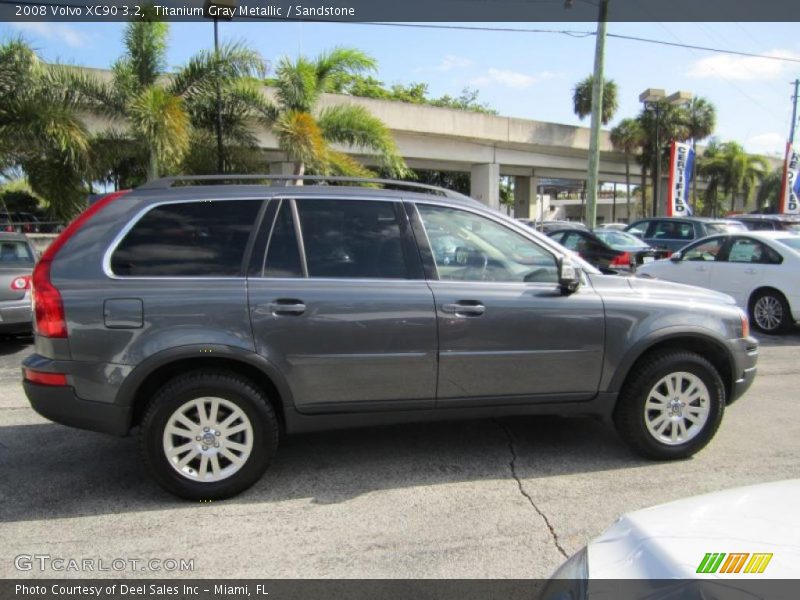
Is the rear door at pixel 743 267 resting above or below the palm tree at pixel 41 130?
below

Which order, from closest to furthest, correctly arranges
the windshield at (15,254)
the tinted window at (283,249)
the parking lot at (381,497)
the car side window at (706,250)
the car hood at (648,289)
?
the parking lot at (381,497)
the tinted window at (283,249)
the car hood at (648,289)
the windshield at (15,254)
the car side window at (706,250)

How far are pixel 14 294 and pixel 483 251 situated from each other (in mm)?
6408

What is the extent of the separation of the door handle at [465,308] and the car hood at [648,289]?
0.84 metres

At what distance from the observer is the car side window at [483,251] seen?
3.99 metres

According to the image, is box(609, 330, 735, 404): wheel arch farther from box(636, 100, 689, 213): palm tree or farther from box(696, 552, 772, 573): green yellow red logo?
box(636, 100, 689, 213): palm tree

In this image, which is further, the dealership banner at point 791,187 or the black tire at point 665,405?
the dealership banner at point 791,187

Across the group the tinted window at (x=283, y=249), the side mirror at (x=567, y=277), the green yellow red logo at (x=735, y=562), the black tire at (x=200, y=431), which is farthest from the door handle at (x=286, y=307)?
the green yellow red logo at (x=735, y=562)

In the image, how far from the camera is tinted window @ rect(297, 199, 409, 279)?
380 centimetres

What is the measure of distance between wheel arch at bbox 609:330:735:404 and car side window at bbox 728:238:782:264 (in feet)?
18.6

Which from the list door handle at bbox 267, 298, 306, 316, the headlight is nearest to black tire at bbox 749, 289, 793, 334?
door handle at bbox 267, 298, 306, 316

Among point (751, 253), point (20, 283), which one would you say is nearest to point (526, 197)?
point (751, 253)

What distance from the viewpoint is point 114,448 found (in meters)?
4.49

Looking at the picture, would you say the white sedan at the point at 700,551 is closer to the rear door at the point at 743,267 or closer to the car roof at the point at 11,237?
the rear door at the point at 743,267

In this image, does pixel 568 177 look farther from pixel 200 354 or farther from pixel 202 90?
pixel 200 354
